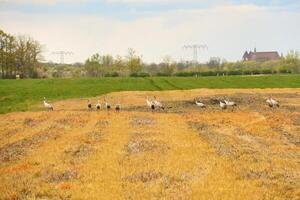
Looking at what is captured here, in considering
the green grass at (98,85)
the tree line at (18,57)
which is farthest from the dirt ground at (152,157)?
the tree line at (18,57)

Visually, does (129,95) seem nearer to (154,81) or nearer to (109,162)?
(154,81)

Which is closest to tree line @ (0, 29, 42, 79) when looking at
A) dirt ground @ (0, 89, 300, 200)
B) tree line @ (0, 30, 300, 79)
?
tree line @ (0, 30, 300, 79)

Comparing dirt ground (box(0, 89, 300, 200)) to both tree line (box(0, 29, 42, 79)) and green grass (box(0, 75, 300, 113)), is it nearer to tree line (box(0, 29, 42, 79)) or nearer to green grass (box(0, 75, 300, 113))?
green grass (box(0, 75, 300, 113))

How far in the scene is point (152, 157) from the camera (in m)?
23.7

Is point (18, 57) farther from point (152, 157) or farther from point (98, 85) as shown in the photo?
point (152, 157)

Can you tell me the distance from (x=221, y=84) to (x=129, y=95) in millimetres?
23684

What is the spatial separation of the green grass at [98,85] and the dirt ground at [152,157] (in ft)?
94.0

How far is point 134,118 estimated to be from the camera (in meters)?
44.3

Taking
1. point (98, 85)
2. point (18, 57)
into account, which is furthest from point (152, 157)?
point (18, 57)

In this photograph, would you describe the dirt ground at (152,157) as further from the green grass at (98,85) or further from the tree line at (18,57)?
the tree line at (18,57)

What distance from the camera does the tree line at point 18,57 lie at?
403 feet

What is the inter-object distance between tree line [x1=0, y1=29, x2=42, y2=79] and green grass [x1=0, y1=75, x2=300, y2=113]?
31095 mm

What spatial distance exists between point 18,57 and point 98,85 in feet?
146

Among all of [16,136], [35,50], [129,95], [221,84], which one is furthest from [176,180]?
[35,50]
